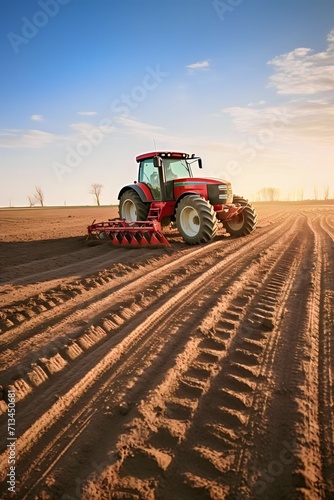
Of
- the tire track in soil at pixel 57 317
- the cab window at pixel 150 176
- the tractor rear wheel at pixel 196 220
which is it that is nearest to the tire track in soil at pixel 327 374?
the tire track in soil at pixel 57 317

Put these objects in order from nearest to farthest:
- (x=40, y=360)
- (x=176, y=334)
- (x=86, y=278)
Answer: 1. (x=40, y=360)
2. (x=176, y=334)
3. (x=86, y=278)

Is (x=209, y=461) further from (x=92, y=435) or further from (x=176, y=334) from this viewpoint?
(x=176, y=334)

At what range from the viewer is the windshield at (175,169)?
9641 mm

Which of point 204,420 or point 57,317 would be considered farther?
point 57,317

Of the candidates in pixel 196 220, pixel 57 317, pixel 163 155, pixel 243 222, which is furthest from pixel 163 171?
pixel 57 317

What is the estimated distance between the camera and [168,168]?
9.66 metres

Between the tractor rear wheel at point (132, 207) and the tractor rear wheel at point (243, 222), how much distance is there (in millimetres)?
2688

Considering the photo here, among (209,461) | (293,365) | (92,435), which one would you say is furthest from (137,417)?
(293,365)

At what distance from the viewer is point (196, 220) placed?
9078 mm

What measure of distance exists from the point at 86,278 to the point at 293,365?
12.2ft

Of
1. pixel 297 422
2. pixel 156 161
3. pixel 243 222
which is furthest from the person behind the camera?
pixel 243 222

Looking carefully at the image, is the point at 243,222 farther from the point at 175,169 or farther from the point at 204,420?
the point at 204,420

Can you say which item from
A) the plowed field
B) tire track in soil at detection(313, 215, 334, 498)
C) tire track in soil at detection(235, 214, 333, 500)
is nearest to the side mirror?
the plowed field

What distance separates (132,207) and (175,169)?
2.14 meters
